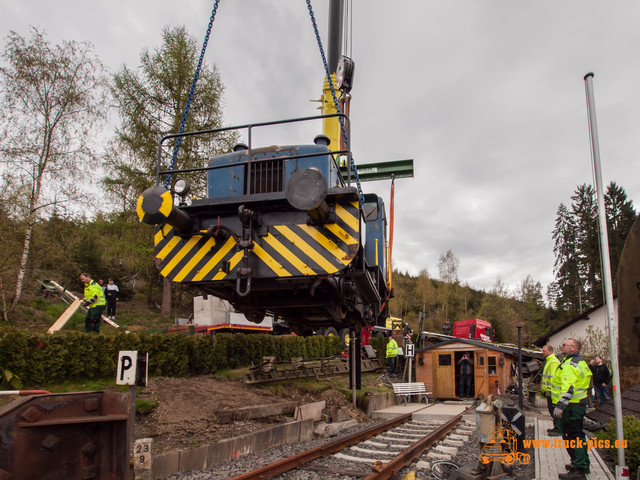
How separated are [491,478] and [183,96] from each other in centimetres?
1923

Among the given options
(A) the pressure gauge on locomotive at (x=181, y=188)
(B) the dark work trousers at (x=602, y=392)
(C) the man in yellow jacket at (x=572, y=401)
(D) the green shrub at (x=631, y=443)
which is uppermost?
(A) the pressure gauge on locomotive at (x=181, y=188)

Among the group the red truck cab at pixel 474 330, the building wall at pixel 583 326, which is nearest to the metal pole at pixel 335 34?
the building wall at pixel 583 326

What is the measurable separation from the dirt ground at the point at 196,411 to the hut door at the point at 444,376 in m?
9.68

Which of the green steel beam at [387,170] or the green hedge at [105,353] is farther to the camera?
the green steel beam at [387,170]

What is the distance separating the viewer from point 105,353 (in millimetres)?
8195

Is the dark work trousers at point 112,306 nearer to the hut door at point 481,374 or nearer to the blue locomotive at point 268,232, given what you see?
the blue locomotive at point 268,232

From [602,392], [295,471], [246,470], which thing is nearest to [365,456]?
[295,471]

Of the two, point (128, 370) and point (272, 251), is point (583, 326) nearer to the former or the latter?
point (272, 251)

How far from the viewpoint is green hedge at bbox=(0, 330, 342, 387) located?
7.16 metres

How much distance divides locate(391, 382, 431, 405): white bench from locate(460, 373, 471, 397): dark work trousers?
72.7 inches

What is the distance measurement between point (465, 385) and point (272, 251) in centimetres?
1547

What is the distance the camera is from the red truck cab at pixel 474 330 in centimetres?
3098

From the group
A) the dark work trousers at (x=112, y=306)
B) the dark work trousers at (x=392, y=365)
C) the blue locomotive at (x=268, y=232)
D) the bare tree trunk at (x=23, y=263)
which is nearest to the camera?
the blue locomotive at (x=268, y=232)

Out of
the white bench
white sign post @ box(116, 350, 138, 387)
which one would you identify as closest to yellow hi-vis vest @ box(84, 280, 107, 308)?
white sign post @ box(116, 350, 138, 387)
